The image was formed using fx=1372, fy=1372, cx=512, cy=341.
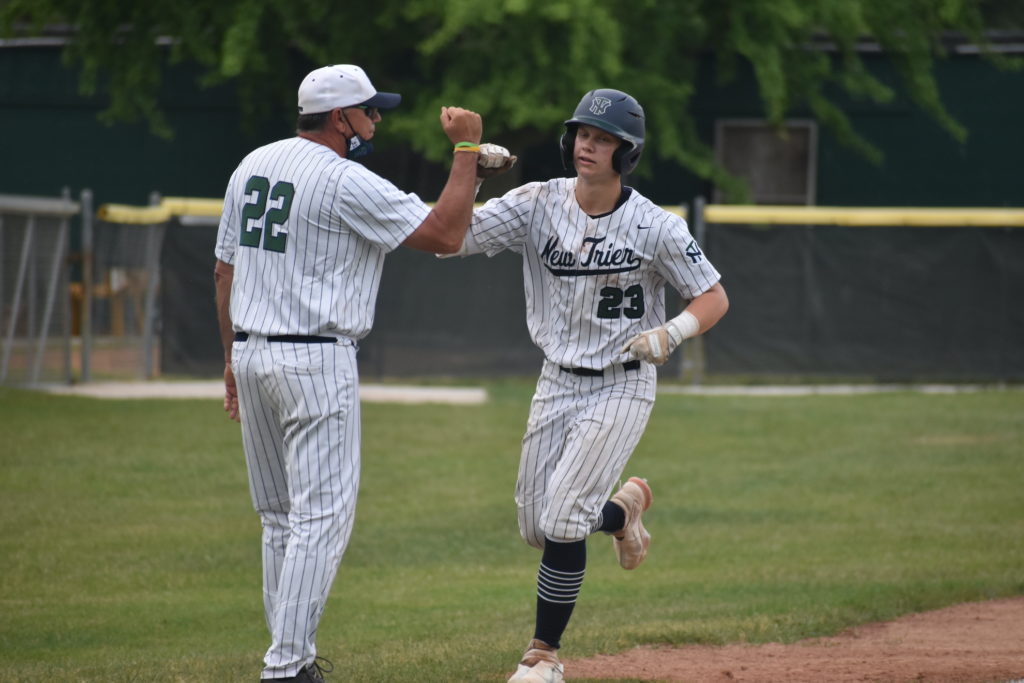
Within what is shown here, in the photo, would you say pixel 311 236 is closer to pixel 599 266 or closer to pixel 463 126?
pixel 463 126

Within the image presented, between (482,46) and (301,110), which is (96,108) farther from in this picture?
(301,110)

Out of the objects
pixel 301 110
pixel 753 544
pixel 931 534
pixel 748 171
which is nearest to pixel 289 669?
pixel 301 110

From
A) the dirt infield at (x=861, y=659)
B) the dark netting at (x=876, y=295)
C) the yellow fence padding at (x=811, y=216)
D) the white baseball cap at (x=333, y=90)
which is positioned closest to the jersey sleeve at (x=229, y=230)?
the white baseball cap at (x=333, y=90)

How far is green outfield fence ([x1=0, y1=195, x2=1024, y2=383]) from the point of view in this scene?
16.3m

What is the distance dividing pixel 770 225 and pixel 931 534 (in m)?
7.67

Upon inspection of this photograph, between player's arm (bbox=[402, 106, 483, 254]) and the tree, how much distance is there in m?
11.3

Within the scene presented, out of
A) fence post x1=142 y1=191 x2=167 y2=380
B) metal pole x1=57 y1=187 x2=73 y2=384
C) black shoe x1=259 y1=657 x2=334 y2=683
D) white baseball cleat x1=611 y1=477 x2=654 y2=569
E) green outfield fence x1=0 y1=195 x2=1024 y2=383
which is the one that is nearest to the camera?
black shoe x1=259 y1=657 x2=334 y2=683

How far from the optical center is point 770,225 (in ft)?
54.3

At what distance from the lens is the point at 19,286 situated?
1473cm

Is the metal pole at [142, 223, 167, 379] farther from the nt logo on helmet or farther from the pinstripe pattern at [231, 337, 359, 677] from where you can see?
the pinstripe pattern at [231, 337, 359, 677]

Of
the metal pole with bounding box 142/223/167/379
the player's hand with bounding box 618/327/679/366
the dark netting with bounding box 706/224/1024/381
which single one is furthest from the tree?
the player's hand with bounding box 618/327/679/366

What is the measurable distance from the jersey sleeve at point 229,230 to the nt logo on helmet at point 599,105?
136cm

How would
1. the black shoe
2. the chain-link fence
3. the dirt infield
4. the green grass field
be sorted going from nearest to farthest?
the black shoe, the dirt infield, the green grass field, the chain-link fence

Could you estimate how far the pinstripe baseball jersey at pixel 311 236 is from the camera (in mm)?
4543
